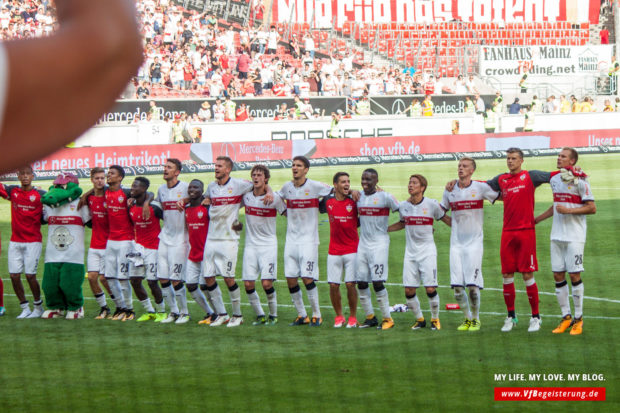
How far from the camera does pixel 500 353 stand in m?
10.1

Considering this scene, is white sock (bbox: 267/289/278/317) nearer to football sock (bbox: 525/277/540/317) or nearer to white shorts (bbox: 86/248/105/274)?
white shorts (bbox: 86/248/105/274)

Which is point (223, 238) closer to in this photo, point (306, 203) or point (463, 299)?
point (306, 203)

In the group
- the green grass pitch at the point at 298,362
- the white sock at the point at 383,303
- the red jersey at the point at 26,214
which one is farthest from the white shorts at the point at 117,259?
the white sock at the point at 383,303

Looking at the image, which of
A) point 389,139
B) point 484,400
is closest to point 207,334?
point 484,400

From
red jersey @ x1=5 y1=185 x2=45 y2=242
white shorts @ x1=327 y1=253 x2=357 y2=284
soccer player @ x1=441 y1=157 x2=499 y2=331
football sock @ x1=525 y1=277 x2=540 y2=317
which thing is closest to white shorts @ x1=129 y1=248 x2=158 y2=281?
red jersey @ x1=5 y1=185 x2=45 y2=242

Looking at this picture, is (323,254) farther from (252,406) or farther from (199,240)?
(252,406)

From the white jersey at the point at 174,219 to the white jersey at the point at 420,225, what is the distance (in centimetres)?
307

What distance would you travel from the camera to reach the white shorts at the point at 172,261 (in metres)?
12.9

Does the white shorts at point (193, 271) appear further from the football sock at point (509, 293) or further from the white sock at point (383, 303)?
the football sock at point (509, 293)

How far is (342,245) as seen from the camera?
40.0 feet

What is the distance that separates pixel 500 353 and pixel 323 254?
8.84 metres

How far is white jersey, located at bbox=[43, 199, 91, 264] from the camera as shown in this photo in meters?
13.3

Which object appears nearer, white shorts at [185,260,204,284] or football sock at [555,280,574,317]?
football sock at [555,280,574,317]

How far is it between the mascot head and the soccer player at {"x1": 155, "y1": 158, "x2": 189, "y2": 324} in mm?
1322
